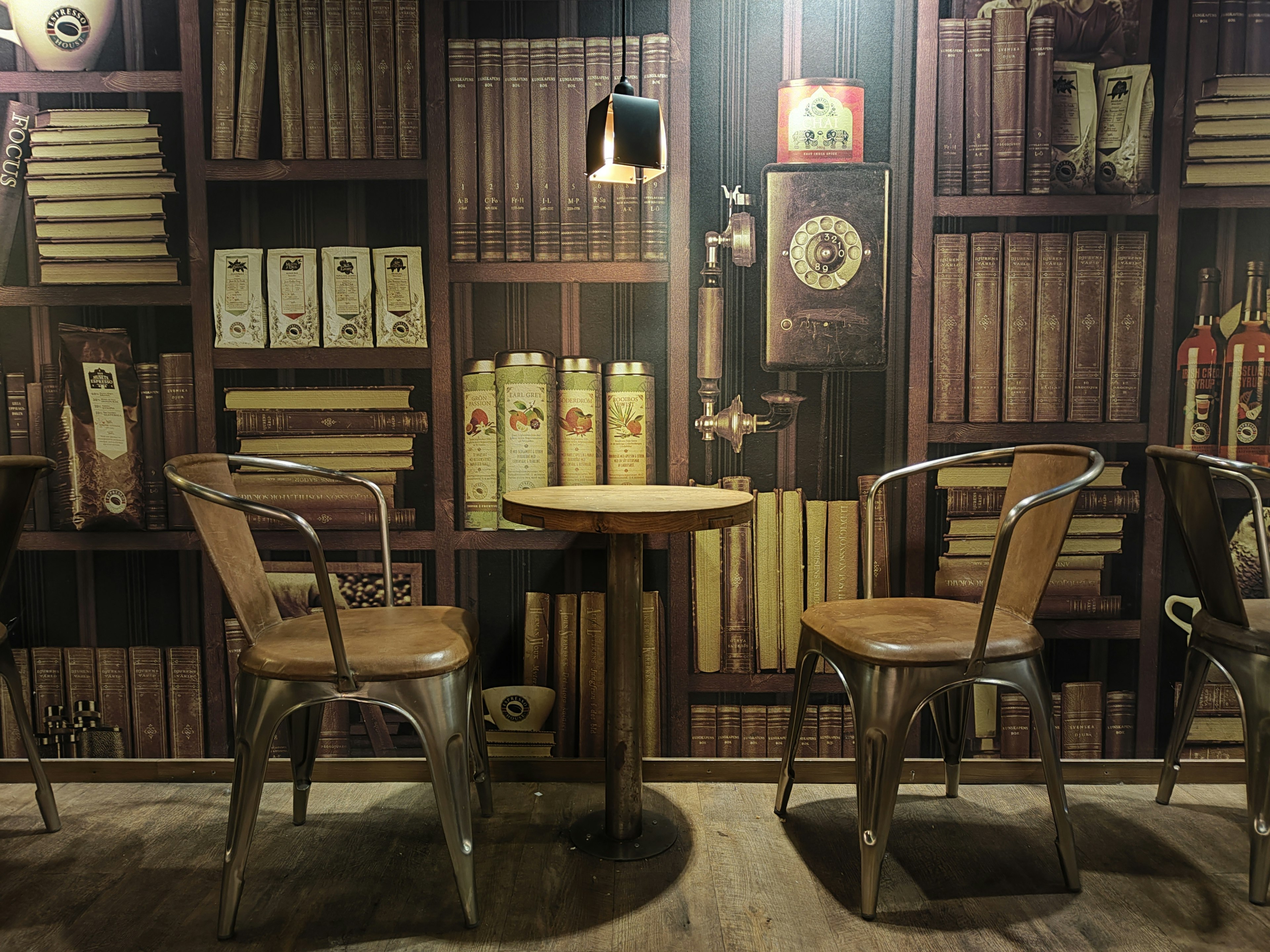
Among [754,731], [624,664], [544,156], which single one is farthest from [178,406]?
[754,731]

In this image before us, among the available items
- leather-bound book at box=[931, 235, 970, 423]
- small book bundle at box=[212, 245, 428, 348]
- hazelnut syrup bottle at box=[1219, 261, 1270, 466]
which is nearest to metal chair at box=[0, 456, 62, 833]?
small book bundle at box=[212, 245, 428, 348]

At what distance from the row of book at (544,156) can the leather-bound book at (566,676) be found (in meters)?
0.97

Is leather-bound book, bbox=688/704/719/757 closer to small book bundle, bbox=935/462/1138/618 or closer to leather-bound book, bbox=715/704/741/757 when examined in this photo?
leather-bound book, bbox=715/704/741/757

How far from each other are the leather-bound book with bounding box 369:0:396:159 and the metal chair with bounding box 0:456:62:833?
3.79ft

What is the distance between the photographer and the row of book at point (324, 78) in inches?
93.6

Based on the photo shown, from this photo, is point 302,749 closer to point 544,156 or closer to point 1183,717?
point 544,156

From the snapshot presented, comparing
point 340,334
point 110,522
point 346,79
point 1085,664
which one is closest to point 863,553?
point 1085,664

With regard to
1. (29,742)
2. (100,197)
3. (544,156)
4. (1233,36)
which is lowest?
(29,742)

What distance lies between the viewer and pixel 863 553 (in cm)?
249

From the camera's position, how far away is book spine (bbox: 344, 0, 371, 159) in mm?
2377

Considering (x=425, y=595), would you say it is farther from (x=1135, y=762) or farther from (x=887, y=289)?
(x=1135, y=762)

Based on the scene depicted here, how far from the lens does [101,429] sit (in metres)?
2.48

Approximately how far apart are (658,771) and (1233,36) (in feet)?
8.28

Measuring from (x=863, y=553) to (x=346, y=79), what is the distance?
1.91m
